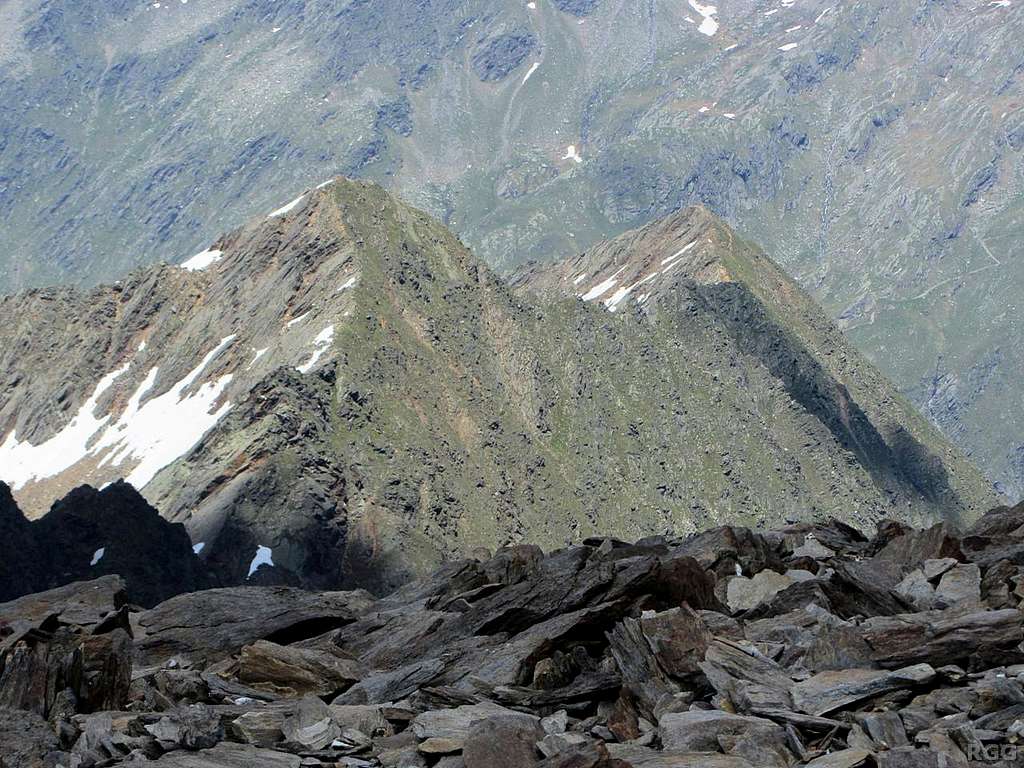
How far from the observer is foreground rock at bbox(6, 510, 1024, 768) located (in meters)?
21.1

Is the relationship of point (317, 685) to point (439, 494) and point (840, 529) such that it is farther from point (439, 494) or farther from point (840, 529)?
point (439, 494)

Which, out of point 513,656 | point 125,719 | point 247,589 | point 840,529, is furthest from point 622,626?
point 840,529

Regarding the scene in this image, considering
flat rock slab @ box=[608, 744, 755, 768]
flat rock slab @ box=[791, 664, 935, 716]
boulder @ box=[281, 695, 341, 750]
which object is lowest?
flat rock slab @ box=[791, 664, 935, 716]

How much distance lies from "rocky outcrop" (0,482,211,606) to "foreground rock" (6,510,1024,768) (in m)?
100

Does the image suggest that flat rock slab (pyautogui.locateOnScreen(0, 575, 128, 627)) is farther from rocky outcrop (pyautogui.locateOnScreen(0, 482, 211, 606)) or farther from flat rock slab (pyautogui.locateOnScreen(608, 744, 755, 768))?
rocky outcrop (pyautogui.locateOnScreen(0, 482, 211, 606))

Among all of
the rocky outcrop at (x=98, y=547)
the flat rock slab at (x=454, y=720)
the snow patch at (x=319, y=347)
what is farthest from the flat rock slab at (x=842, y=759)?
the snow patch at (x=319, y=347)

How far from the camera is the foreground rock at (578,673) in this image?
832 inches

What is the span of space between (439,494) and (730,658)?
15191 centimetres

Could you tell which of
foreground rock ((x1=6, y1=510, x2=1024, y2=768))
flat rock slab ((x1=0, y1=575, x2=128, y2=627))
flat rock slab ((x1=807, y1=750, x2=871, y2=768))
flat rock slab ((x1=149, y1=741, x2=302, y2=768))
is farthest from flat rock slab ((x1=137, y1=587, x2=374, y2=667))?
flat rock slab ((x1=807, y1=750, x2=871, y2=768))

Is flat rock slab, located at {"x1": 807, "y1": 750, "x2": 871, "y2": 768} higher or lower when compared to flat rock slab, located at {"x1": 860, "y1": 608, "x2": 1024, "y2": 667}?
higher

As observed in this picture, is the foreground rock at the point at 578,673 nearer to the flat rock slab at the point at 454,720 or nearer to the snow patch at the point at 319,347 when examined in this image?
the flat rock slab at the point at 454,720

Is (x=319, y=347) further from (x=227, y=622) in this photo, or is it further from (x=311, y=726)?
(x=311, y=726)

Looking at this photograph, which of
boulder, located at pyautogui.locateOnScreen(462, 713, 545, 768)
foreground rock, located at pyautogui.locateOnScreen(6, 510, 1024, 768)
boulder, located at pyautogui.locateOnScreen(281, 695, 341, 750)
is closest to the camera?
boulder, located at pyautogui.locateOnScreen(462, 713, 545, 768)

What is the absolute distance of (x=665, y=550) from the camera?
38.5 metres
